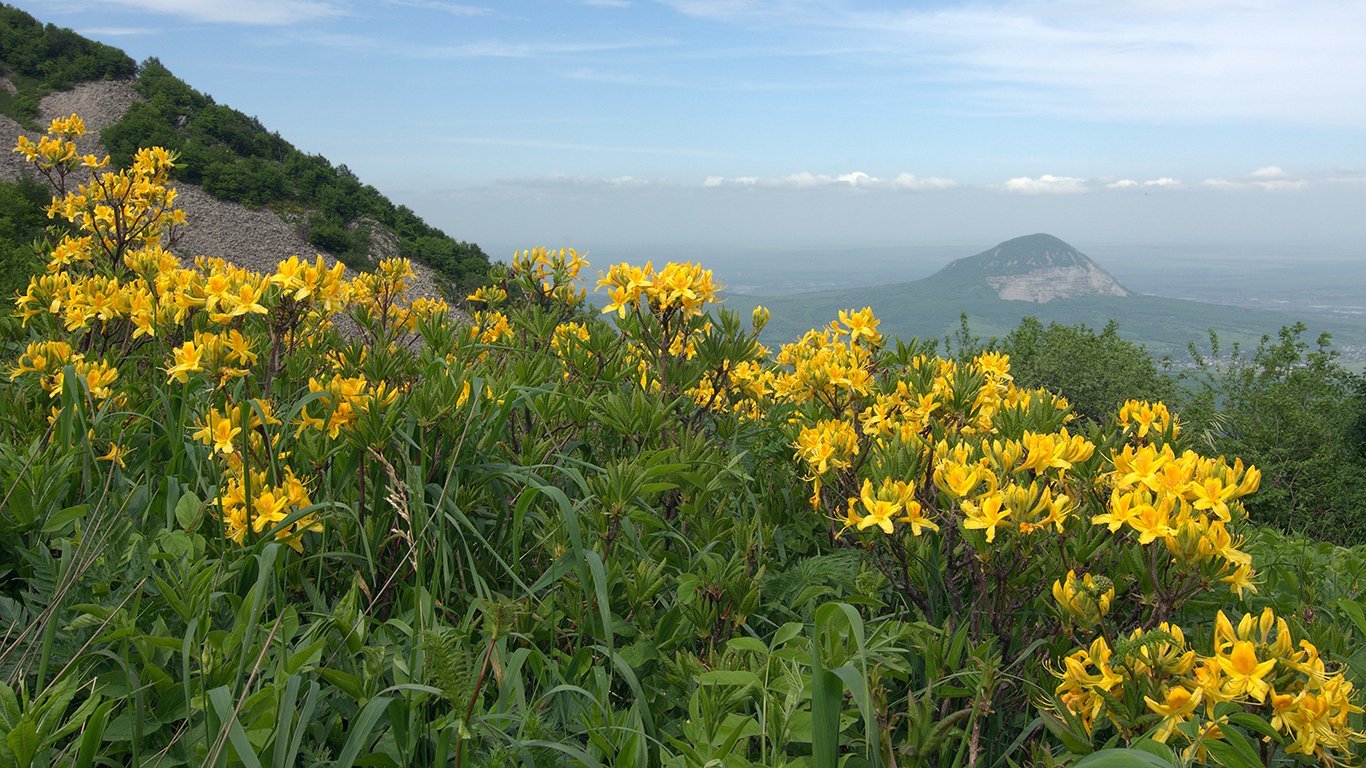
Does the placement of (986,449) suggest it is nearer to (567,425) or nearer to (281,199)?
(567,425)

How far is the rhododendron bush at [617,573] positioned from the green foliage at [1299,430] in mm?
26505

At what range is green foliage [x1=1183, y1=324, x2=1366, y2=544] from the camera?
25625 mm

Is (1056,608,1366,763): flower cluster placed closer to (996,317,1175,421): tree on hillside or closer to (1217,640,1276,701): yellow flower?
(1217,640,1276,701): yellow flower

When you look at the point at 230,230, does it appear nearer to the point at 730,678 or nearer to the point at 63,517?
the point at 63,517

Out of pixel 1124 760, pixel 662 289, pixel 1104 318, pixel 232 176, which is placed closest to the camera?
pixel 1124 760

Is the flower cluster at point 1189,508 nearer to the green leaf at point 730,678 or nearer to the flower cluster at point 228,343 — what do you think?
the green leaf at point 730,678

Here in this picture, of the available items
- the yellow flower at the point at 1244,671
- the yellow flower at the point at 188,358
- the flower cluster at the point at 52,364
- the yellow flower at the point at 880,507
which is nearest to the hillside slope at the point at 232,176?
the flower cluster at the point at 52,364

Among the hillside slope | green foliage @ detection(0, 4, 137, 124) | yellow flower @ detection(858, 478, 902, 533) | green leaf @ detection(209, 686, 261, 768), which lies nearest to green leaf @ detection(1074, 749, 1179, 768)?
yellow flower @ detection(858, 478, 902, 533)

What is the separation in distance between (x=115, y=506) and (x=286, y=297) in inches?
29.0

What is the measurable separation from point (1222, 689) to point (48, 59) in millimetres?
43380

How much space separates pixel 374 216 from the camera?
Result: 25625mm

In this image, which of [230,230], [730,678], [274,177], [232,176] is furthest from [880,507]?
[274,177]

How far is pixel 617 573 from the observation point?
1.87 metres

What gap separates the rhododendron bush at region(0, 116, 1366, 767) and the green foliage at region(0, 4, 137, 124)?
1451 inches
